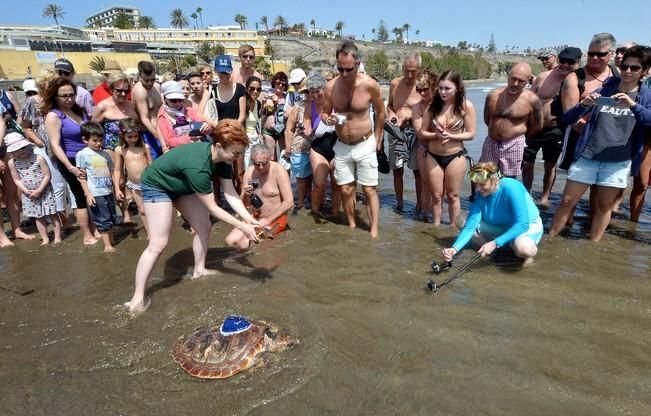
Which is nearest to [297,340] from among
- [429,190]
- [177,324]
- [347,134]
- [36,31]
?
[177,324]

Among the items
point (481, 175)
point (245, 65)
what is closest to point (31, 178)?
point (245, 65)

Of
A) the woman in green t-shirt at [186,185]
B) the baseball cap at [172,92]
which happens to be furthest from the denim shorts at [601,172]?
the baseball cap at [172,92]

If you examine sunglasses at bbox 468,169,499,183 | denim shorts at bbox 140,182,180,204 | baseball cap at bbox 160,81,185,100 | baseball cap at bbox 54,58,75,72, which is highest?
baseball cap at bbox 54,58,75,72

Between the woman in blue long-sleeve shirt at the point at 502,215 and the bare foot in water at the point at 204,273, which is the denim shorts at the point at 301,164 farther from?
the woman in blue long-sleeve shirt at the point at 502,215

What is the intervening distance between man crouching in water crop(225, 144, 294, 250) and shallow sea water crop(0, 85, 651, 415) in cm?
23

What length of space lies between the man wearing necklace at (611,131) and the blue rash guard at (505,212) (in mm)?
833

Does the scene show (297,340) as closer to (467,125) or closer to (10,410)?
(10,410)

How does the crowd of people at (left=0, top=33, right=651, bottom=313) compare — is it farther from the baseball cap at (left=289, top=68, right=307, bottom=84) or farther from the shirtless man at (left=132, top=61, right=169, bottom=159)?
the baseball cap at (left=289, top=68, right=307, bottom=84)

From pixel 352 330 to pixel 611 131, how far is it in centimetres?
325

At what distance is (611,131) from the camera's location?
→ 3.94 metres

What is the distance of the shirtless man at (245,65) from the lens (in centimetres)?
605

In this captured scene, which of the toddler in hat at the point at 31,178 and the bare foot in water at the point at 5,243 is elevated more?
the toddler in hat at the point at 31,178

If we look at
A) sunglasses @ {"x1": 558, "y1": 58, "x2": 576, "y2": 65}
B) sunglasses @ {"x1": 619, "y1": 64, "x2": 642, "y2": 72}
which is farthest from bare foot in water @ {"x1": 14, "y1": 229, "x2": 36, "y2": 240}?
sunglasses @ {"x1": 558, "y1": 58, "x2": 576, "y2": 65}

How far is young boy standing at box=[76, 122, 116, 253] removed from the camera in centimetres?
457
